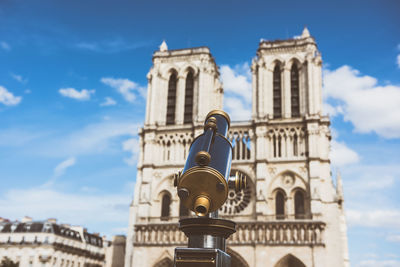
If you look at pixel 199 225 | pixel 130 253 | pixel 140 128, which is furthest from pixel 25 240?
pixel 199 225

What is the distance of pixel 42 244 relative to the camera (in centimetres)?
4203

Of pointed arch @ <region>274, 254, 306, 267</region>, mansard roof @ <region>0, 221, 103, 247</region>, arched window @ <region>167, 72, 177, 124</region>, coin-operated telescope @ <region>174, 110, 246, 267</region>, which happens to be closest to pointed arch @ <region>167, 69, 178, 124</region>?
arched window @ <region>167, 72, 177, 124</region>

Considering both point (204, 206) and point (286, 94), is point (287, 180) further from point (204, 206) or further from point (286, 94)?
point (204, 206)

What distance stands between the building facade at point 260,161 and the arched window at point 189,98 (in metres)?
0.09

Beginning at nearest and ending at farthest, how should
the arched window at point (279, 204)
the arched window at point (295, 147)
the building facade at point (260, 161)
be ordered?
the building facade at point (260, 161)
the arched window at point (279, 204)
the arched window at point (295, 147)

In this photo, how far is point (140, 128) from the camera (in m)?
39.9

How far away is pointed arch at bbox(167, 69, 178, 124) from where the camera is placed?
40541 millimetres

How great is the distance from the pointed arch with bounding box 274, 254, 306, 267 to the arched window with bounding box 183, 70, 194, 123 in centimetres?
1417

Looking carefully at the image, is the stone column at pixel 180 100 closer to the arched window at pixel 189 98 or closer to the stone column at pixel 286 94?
the arched window at pixel 189 98

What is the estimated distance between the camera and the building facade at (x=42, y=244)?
1647 inches

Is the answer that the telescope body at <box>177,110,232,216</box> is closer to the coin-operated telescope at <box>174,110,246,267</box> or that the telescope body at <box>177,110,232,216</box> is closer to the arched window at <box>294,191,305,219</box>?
the coin-operated telescope at <box>174,110,246,267</box>

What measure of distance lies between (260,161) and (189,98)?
9.41m

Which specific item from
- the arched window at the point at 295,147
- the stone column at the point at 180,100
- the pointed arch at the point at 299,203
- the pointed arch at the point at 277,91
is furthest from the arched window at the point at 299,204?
the stone column at the point at 180,100

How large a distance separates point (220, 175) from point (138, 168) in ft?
113
